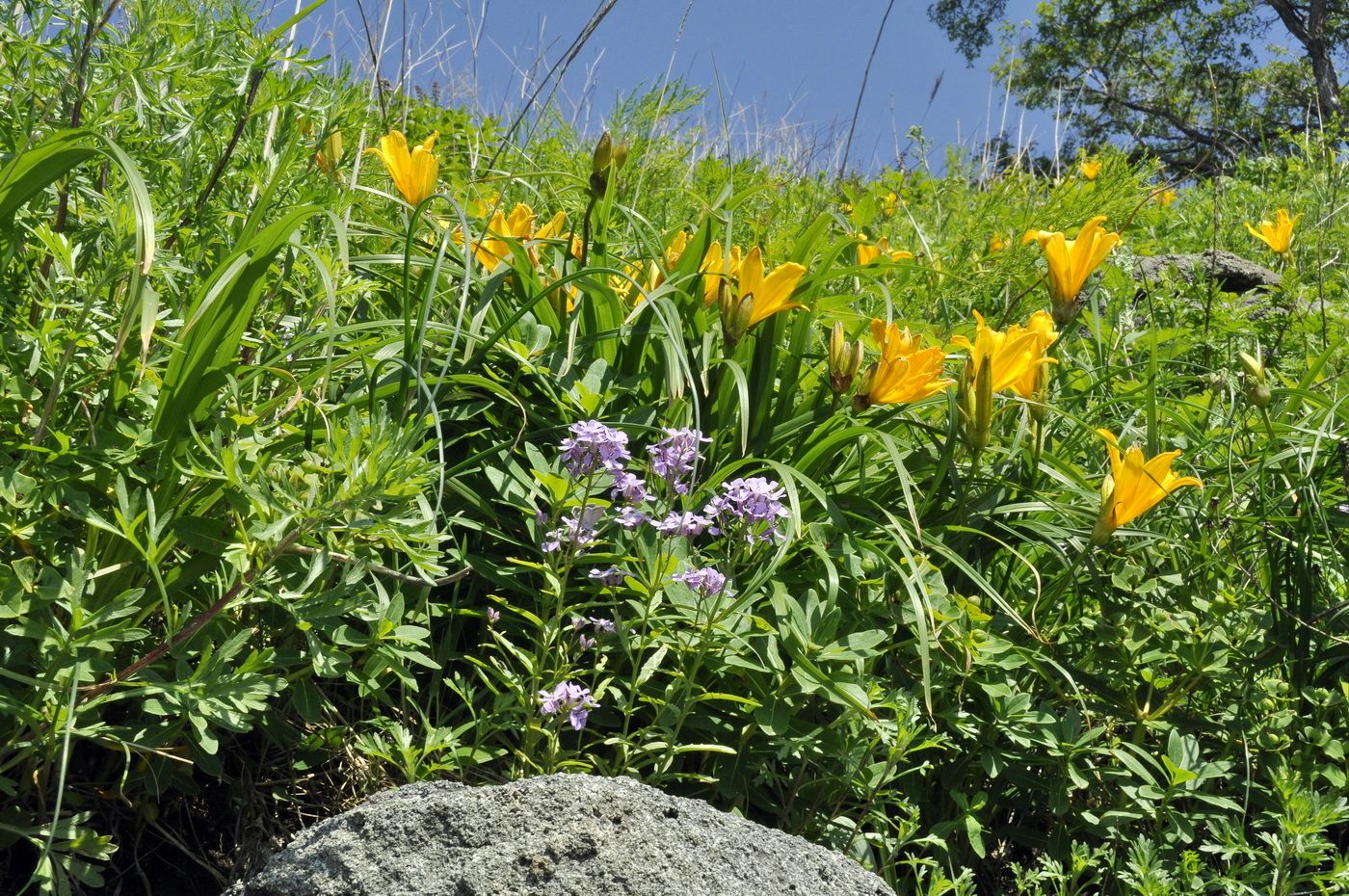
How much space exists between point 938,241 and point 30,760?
353 centimetres

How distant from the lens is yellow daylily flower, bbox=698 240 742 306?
91.3 inches

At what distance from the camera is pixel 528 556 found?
2.07 metres

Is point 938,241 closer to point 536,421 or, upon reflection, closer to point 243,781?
point 536,421

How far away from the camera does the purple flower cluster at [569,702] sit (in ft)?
5.57

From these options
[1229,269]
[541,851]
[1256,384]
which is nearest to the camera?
[541,851]

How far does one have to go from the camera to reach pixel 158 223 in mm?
1816

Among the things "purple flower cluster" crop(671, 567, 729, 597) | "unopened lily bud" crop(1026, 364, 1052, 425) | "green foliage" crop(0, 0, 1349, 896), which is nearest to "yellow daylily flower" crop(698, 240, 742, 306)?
"green foliage" crop(0, 0, 1349, 896)

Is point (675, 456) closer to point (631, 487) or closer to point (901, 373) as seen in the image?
point (631, 487)

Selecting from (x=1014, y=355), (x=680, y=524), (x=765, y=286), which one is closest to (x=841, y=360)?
(x=765, y=286)

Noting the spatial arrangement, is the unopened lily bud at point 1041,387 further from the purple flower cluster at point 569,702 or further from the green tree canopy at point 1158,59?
the green tree canopy at point 1158,59

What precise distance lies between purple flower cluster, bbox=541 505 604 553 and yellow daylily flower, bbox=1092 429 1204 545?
3.06 feet

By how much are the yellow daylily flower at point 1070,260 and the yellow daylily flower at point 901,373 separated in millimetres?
486

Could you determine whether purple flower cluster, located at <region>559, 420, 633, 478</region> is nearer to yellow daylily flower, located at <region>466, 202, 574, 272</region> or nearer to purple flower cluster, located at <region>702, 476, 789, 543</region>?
purple flower cluster, located at <region>702, 476, 789, 543</region>

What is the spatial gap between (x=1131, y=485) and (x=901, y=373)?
1.50 feet
